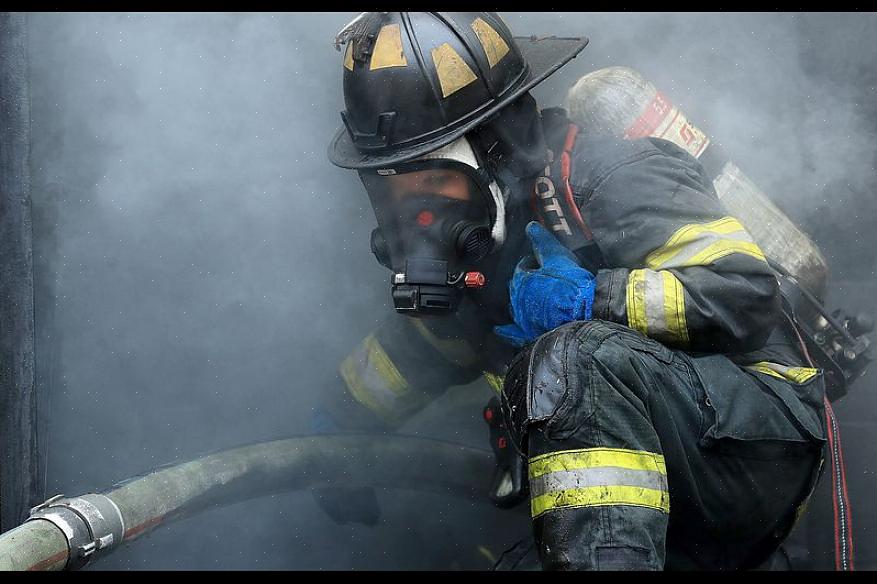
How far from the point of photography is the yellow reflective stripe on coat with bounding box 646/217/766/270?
2539 mm

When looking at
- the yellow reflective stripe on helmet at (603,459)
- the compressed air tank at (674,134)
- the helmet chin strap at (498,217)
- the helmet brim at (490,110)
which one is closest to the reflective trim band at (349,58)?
the helmet brim at (490,110)

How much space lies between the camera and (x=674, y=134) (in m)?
3.51

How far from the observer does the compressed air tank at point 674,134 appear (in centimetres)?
337

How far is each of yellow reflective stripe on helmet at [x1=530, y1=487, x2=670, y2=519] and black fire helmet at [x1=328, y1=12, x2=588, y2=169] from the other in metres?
1.22

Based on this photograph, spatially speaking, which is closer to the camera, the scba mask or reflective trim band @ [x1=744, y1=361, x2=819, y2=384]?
reflective trim band @ [x1=744, y1=361, x2=819, y2=384]

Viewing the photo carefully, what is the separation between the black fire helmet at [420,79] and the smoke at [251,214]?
114cm

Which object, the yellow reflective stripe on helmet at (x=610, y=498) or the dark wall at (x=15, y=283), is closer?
the yellow reflective stripe on helmet at (x=610, y=498)

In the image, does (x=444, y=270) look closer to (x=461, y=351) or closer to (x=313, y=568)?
(x=461, y=351)

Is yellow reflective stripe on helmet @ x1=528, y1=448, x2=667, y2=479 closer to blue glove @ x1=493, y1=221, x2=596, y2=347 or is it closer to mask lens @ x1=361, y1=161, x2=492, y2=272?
blue glove @ x1=493, y1=221, x2=596, y2=347

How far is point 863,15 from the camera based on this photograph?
4.00m

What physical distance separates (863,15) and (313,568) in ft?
12.1

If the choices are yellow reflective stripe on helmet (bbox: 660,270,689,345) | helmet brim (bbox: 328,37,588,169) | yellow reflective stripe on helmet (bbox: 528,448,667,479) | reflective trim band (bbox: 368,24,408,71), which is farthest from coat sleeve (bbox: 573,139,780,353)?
reflective trim band (bbox: 368,24,408,71)

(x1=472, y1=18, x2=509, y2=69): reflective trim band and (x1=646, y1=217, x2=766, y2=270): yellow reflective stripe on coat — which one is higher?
(x1=472, y1=18, x2=509, y2=69): reflective trim band

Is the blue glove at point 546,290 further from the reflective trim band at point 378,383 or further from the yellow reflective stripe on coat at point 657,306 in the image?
the reflective trim band at point 378,383
